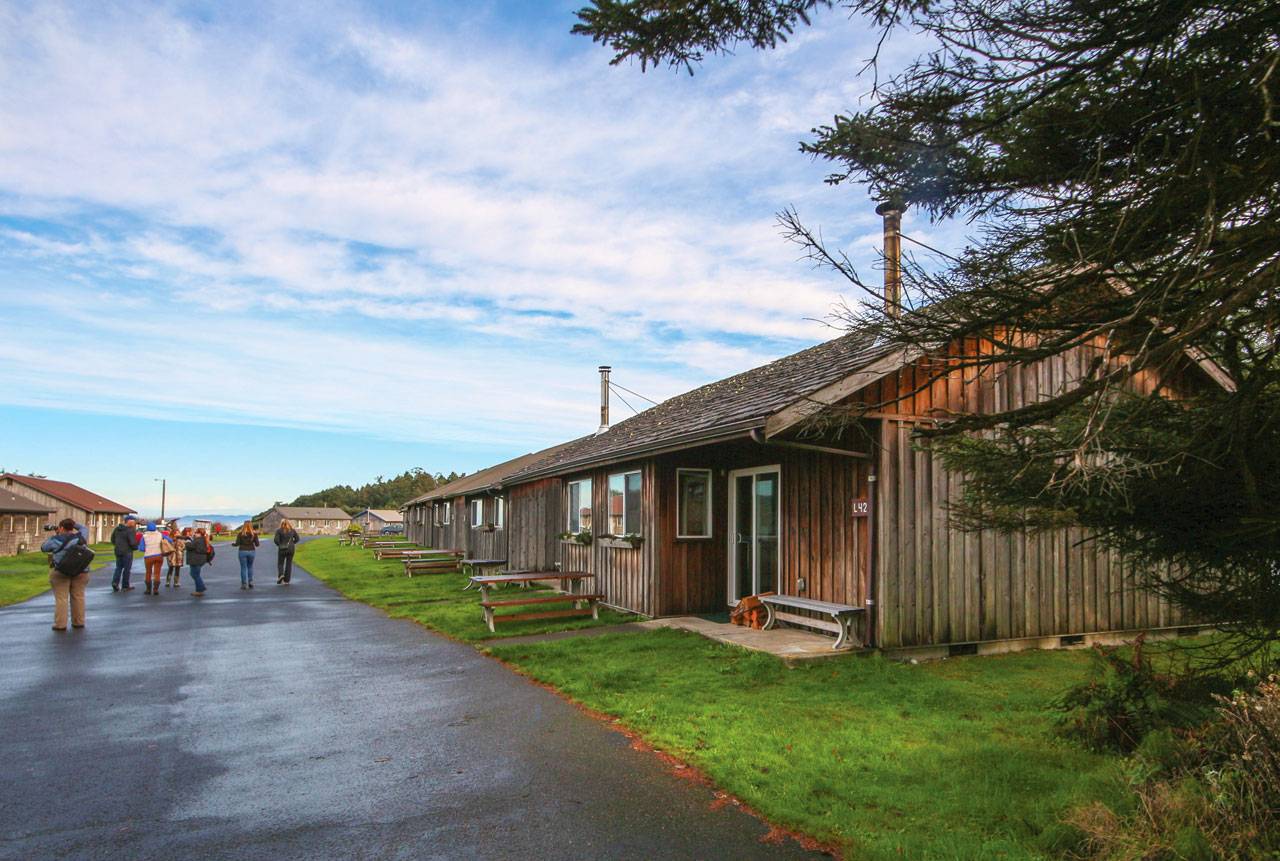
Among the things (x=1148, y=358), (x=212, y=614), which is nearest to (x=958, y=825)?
(x=1148, y=358)

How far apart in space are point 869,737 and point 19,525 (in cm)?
5900

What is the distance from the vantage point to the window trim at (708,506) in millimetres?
13156

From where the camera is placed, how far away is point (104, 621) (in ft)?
44.3

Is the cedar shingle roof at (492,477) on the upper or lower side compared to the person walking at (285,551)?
upper

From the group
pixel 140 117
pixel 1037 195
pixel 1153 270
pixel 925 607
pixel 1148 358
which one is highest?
pixel 140 117

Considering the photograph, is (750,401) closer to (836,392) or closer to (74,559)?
(836,392)

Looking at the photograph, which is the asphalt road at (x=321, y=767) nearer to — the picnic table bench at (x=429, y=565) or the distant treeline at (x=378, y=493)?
the picnic table bench at (x=429, y=565)

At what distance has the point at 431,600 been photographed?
16.9 metres

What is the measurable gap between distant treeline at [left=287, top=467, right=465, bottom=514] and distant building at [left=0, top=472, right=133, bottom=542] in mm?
49223

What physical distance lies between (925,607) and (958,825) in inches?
224

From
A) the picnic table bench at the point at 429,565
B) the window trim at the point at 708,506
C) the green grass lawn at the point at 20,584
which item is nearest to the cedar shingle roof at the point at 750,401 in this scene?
the window trim at the point at 708,506

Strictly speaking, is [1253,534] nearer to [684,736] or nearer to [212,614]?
[684,736]

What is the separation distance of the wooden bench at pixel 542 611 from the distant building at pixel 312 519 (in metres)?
118

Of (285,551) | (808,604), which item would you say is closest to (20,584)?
(285,551)
